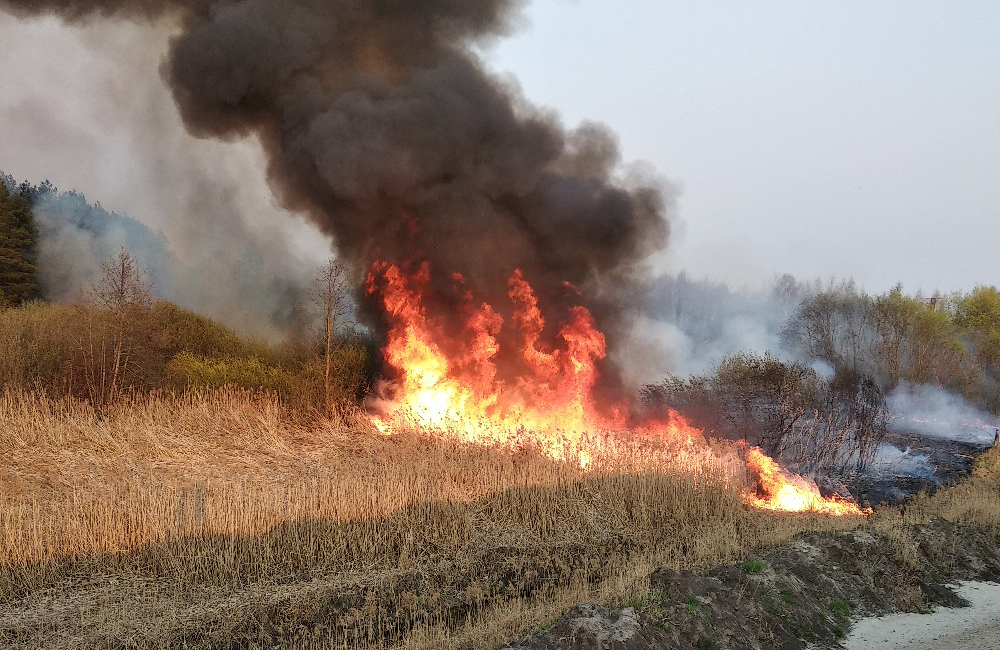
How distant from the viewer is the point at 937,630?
934 centimetres

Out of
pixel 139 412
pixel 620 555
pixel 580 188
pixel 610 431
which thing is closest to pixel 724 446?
pixel 610 431

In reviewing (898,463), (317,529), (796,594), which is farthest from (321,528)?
(898,463)

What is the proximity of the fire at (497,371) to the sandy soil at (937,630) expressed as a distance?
7.89m

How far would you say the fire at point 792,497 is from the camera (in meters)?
17.0

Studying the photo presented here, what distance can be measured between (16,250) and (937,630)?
122 ft

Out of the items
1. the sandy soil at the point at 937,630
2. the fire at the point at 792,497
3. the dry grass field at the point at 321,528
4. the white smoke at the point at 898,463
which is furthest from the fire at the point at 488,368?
the sandy soil at the point at 937,630

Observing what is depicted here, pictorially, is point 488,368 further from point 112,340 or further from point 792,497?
A: point 112,340

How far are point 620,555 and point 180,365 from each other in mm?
15653

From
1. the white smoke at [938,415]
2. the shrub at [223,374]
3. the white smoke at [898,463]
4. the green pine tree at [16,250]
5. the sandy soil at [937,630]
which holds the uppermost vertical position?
the green pine tree at [16,250]

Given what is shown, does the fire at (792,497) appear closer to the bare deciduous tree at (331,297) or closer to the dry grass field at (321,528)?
the dry grass field at (321,528)

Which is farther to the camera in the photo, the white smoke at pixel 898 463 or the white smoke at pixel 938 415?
the white smoke at pixel 938 415

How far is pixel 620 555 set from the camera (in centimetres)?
1251

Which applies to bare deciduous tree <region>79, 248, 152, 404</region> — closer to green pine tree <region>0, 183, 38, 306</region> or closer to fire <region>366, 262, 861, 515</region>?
fire <region>366, 262, 861, 515</region>

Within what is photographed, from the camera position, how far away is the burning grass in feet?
30.8
